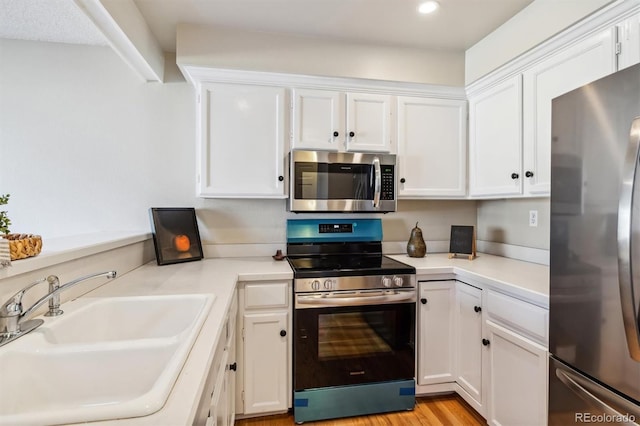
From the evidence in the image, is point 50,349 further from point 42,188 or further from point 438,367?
point 438,367

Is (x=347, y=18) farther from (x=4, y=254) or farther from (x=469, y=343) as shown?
(x=469, y=343)

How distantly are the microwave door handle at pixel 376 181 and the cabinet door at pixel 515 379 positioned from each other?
98 cm

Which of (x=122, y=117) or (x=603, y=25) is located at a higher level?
(x=603, y=25)

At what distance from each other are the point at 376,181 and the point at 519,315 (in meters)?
1.11

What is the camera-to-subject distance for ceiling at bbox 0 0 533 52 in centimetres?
178

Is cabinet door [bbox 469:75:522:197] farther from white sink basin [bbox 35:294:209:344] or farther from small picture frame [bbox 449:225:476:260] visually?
white sink basin [bbox 35:294:209:344]

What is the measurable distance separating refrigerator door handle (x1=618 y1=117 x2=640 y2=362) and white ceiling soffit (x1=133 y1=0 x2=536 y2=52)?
1.33 m

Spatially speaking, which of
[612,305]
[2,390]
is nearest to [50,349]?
[2,390]

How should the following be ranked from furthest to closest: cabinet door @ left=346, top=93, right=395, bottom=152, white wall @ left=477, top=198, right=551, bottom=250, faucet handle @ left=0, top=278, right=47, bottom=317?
cabinet door @ left=346, top=93, right=395, bottom=152, white wall @ left=477, top=198, right=551, bottom=250, faucet handle @ left=0, top=278, right=47, bottom=317

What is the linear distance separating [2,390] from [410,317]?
181 cm

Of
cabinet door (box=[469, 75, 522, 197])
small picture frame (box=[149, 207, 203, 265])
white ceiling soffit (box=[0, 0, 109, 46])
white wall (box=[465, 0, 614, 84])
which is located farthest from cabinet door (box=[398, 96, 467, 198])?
white ceiling soffit (box=[0, 0, 109, 46])

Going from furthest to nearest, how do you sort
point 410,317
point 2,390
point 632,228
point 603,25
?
point 410,317
point 603,25
point 632,228
point 2,390

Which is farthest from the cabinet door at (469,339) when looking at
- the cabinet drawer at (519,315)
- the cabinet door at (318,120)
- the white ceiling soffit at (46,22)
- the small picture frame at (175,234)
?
the white ceiling soffit at (46,22)

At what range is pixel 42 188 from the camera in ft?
7.01
